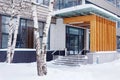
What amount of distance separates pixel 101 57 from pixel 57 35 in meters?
5.43

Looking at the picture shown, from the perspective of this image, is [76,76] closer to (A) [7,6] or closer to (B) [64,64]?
(B) [64,64]

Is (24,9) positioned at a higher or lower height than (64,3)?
lower

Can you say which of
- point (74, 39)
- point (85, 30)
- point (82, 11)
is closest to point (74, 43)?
point (74, 39)

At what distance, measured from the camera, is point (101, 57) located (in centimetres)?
2208

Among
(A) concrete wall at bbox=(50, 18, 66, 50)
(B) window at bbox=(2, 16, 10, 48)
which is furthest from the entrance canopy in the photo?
(B) window at bbox=(2, 16, 10, 48)

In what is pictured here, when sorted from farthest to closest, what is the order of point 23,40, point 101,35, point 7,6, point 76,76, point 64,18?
point 64,18 → point 101,35 → point 23,40 → point 7,6 → point 76,76

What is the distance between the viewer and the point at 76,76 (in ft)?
38.6

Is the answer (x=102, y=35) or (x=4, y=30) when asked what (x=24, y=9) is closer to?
(x=4, y=30)

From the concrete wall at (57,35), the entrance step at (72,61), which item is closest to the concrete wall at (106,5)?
the concrete wall at (57,35)

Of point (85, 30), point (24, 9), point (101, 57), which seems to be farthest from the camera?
point (85, 30)

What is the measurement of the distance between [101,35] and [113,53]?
360 centimetres

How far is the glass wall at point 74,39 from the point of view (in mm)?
26547

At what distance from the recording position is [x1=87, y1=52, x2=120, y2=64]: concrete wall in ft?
67.3

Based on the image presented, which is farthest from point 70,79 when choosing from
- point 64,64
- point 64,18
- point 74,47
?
point 74,47
